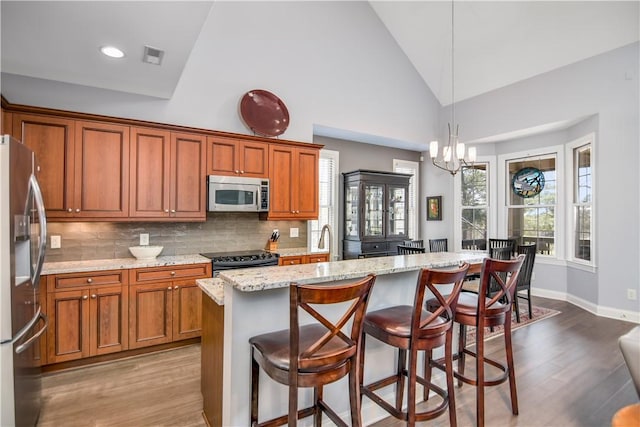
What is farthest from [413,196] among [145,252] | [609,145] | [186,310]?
[145,252]

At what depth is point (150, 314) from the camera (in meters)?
3.08

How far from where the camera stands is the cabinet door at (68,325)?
2693 millimetres

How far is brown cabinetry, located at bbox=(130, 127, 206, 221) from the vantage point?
329 centimetres

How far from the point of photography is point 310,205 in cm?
438

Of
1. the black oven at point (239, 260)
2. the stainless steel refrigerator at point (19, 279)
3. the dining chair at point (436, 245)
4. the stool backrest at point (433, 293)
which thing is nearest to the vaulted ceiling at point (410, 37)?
the stainless steel refrigerator at point (19, 279)

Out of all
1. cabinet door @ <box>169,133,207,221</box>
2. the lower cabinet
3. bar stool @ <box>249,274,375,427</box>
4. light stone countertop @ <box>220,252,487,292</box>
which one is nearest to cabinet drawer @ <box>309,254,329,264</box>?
the lower cabinet

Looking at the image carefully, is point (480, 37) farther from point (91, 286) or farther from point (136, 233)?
point (91, 286)

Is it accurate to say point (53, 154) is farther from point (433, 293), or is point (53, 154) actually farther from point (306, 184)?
point (433, 293)

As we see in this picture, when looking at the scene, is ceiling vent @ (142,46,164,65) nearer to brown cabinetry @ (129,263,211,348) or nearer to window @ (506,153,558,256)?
brown cabinetry @ (129,263,211,348)

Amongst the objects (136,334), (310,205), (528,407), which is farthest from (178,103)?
(528,407)

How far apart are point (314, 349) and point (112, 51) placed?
107 inches

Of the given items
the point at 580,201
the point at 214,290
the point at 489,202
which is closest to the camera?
the point at 214,290

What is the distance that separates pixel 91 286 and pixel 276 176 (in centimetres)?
222

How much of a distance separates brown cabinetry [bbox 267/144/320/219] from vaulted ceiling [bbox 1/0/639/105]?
144cm
